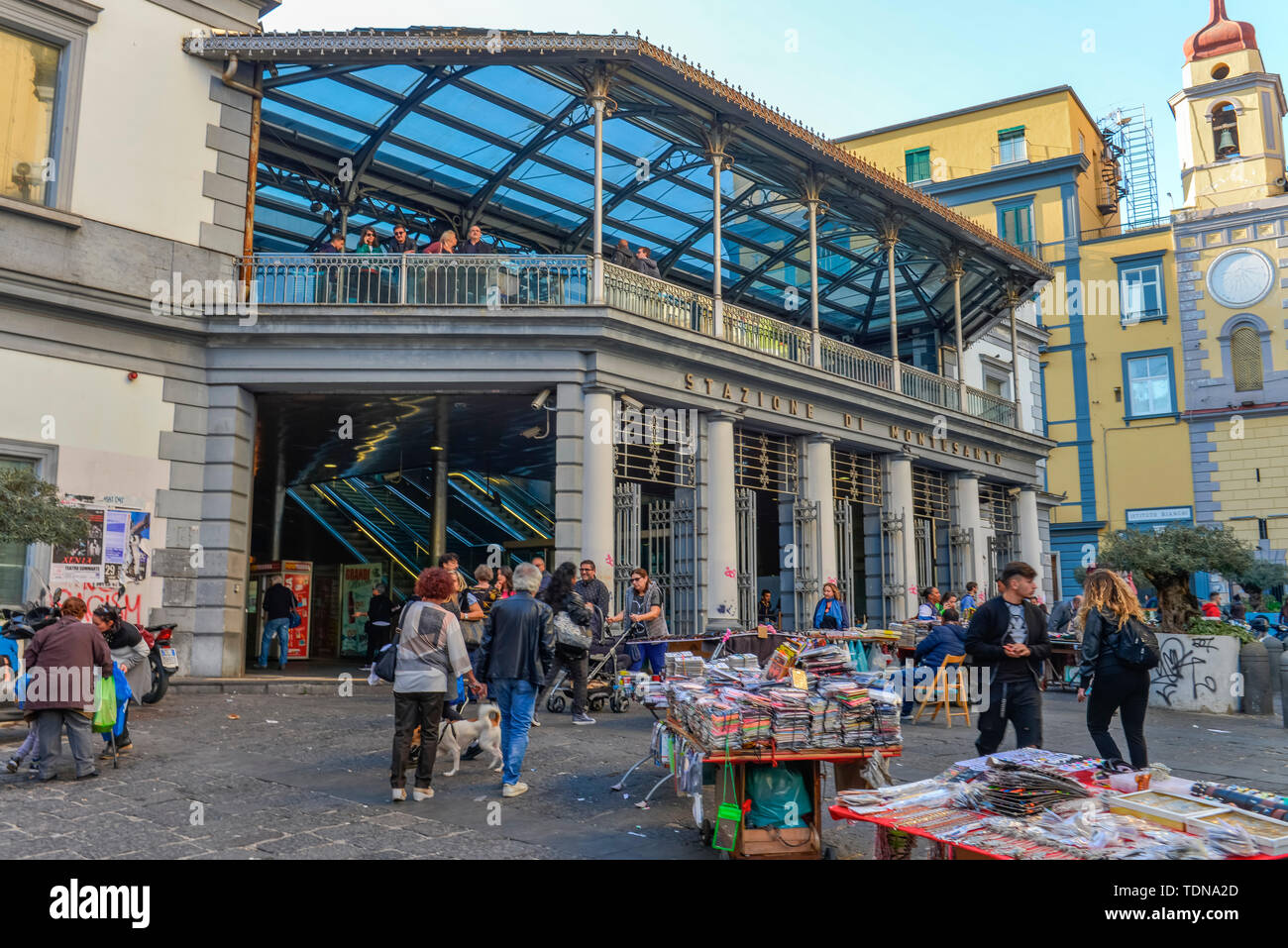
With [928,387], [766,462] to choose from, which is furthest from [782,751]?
[928,387]

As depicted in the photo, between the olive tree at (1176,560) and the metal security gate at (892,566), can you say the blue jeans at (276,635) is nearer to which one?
the metal security gate at (892,566)

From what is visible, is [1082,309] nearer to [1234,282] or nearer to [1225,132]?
[1234,282]

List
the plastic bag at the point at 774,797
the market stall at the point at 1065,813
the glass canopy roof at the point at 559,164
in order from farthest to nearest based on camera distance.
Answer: the glass canopy roof at the point at 559,164
the plastic bag at the point at 774,797
the market stall at the point at 1065,813

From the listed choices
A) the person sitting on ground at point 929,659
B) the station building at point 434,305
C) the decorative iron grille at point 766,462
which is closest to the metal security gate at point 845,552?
the station building at point 434,305

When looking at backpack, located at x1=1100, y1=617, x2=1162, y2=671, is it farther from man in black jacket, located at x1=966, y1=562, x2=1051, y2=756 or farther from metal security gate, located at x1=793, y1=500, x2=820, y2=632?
metal security gate, located at x1=793, y1=500, x2=820, y2=632

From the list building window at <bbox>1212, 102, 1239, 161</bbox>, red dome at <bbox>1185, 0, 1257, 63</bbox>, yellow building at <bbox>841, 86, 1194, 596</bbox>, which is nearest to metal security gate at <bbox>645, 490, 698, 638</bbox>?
yellow building at <bbox>841, 86, 1194, 596</bbox>

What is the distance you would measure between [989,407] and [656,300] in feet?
41.0

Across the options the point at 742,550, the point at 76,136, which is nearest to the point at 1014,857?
the point at 742,550

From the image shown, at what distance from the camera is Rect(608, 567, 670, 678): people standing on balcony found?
12070 mm

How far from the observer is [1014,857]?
4141 millimetres

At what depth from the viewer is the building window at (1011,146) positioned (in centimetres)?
4091

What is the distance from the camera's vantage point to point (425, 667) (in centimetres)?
749

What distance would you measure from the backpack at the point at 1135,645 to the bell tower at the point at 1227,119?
36.6 meters

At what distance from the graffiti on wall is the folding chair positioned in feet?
14.6
